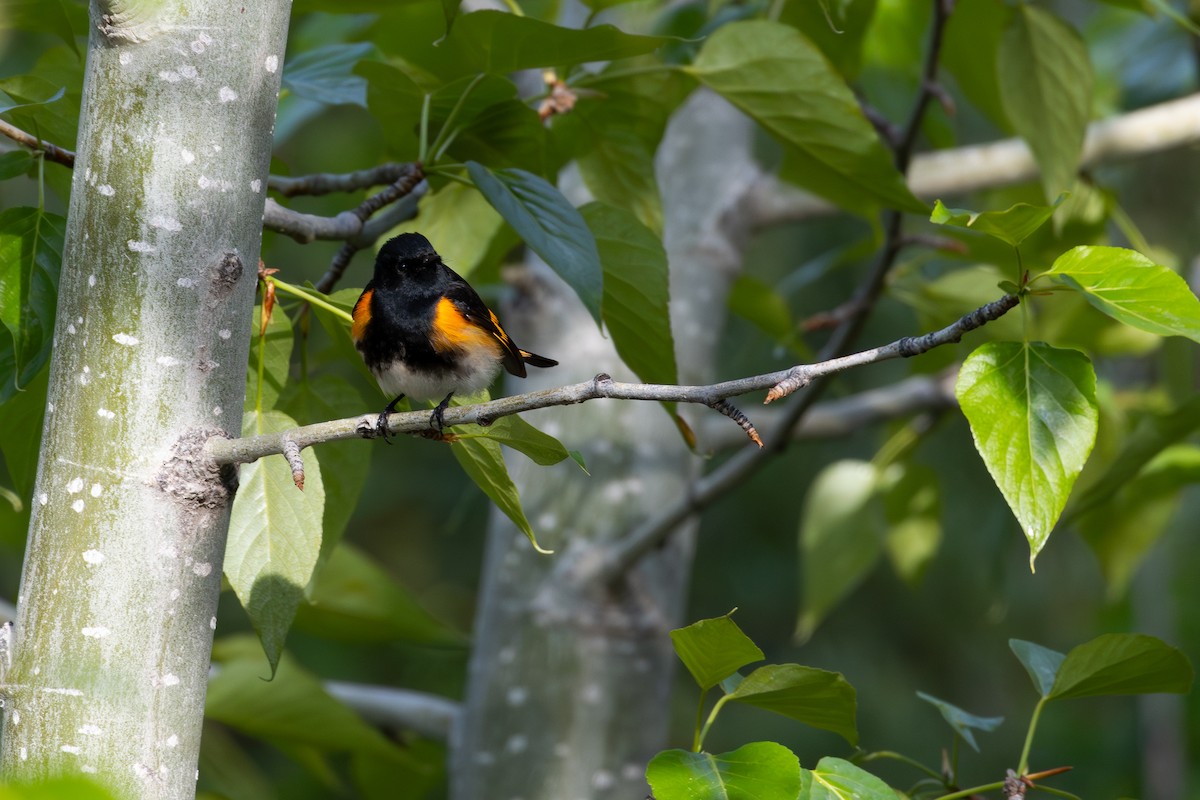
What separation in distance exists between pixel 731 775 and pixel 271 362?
676mm

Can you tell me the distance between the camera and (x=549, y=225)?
1.08 meters

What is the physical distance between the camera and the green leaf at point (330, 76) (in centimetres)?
139

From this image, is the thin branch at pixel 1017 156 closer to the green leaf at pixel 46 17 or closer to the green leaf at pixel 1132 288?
the green leaf at pixel 1132 288

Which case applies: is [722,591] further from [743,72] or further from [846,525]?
[743,72]

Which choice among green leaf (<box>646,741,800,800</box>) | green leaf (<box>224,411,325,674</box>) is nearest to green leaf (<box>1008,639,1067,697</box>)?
green leaf (<box>646,741,800,800</box>)

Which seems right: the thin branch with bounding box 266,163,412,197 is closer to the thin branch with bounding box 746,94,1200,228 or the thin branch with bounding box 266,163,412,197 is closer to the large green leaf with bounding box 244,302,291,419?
the large green leaf with bounding box 244,302,291,419

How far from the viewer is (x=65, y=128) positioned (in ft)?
3.59

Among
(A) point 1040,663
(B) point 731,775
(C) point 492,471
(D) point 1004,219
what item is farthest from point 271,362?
(A) point 1040,663

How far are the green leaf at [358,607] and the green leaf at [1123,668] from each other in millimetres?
1343

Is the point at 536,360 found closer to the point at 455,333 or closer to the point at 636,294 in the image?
the point at 455,333

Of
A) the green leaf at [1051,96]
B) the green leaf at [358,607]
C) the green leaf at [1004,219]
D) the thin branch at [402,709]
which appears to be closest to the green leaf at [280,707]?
the green leaf at [358,607]

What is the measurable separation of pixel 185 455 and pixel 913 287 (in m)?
1.53

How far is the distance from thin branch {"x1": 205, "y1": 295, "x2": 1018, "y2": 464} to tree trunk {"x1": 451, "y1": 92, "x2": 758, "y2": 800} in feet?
3.83

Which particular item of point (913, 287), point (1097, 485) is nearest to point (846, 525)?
point (913, 287)
